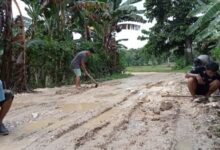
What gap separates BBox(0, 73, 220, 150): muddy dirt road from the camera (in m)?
5.34

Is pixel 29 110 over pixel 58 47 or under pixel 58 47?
under

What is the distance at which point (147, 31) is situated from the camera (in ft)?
126

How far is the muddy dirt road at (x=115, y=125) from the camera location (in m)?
5.34

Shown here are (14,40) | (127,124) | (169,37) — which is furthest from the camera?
(169,37)

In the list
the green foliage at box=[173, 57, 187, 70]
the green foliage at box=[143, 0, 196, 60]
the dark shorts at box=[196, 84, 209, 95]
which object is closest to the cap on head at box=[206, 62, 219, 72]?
the dark shorts at box=[196, 84, 209, 95]

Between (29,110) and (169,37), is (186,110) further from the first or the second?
(169,37)

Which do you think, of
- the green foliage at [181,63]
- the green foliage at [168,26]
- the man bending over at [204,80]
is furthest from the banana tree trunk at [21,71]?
the green foliage at [181,63]

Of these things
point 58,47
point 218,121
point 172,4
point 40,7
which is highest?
point 172,4

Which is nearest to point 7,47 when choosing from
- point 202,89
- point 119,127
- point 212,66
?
point 202,89

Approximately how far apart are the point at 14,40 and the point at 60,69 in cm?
464

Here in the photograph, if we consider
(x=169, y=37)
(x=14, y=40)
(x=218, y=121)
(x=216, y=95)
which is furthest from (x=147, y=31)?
(x=218, y=121)

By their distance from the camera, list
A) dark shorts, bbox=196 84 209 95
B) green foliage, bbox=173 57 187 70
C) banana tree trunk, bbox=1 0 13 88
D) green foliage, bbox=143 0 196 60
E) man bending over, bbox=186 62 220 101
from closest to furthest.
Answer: man bending over, bbox=186 62 220 101
dark shorts, bbox=196 84 209 95
banana tree trunk, bbox=1 0 13 88
green foliage, bbox=143 0 196 60
green foliage, bbox=173 57 187 70

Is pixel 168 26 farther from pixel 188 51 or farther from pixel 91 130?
pixel 91 130

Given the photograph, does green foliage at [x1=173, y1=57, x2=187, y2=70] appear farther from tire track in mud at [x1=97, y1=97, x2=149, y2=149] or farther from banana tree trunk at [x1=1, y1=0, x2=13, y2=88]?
tire track in mud at [x1=97, y1=97, x2=149, y2=149]
